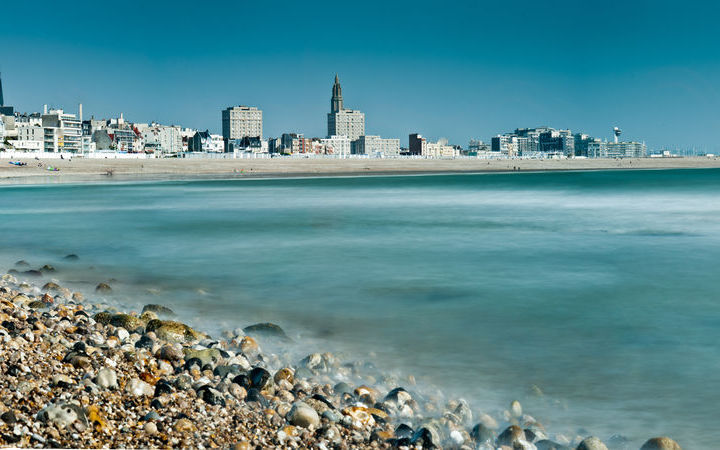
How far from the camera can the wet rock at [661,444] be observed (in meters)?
4.36

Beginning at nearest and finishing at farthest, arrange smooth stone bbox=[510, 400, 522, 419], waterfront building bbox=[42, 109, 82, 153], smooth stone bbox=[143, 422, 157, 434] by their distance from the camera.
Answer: smooth stone bbox=[143, 422, 157, 434]
smooth stone bbox=[510, 400, 522, 419]
waterfront building bbox=[42, 109, 82, 153]

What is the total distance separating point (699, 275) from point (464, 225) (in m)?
10.9

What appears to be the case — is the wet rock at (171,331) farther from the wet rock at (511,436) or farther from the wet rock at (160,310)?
the wet rock at (511,436)

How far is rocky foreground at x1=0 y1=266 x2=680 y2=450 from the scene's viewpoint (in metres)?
3.80

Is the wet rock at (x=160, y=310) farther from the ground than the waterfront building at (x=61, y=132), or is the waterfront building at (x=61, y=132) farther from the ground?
the waterfront building at (x=61, y=132)

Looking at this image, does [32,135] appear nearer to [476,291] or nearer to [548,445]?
[476,291]


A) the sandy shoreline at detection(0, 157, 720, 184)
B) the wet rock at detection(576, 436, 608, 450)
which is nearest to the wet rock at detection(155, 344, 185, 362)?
the wet rock at detection(576, 436, 608, 450)

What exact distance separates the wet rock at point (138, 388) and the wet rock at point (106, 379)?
100 millimetres

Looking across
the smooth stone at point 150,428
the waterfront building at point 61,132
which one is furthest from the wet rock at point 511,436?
the waterfront building at point 61,132

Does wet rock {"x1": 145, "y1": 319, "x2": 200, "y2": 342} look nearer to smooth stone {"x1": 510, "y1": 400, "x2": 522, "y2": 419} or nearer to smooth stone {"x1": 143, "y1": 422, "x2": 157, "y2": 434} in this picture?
smooth stone {"x1": 143, "y1": 422, "x2": 157, "y2": 434}

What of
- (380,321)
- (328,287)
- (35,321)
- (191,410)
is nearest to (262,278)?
(328,287)

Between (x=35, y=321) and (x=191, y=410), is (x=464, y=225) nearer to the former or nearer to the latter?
(x=35, y=321)

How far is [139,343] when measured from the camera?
6.18 m

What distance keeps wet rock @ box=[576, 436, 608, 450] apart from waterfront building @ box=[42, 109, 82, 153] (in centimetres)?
12909
